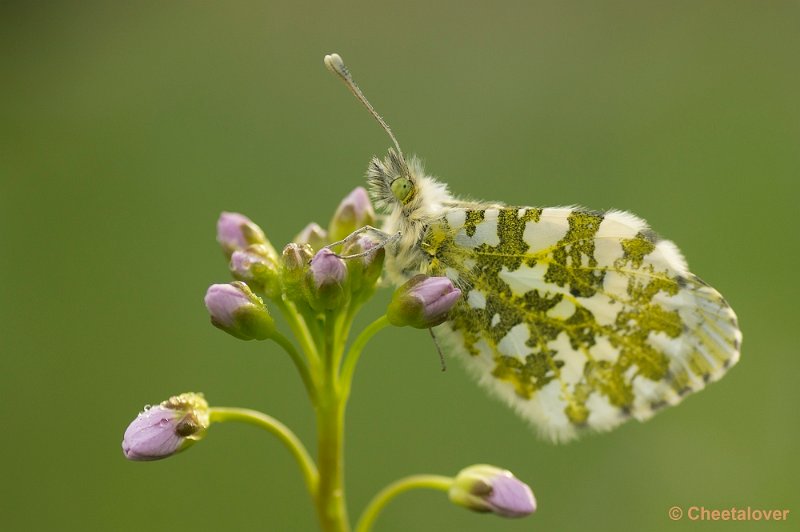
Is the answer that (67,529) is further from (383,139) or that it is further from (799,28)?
(799,28)

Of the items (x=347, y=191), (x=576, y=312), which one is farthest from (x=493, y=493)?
(x=347, y=191)

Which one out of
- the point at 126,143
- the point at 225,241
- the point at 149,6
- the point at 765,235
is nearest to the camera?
the point at 225,241

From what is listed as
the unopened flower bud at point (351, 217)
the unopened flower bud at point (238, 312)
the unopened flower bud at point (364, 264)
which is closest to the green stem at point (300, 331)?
the unopened flower bud at point (238, 312)

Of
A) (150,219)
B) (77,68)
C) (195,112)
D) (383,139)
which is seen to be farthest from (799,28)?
(77,68)

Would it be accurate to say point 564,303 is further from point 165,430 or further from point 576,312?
point 165,430

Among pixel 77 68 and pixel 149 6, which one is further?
pixel 149 6
